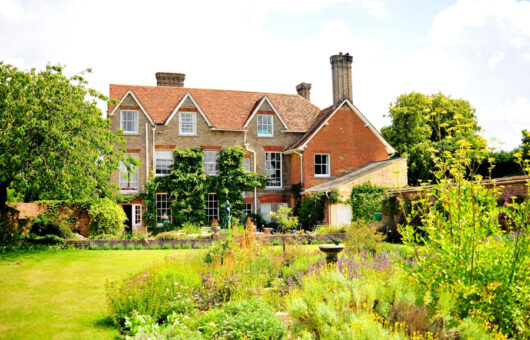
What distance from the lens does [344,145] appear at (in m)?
30.3

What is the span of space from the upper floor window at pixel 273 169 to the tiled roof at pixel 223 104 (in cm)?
261

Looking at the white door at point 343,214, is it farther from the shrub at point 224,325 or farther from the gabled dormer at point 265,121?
the shrub at point 224,325

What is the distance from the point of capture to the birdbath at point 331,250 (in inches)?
359

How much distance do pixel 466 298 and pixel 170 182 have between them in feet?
77.5

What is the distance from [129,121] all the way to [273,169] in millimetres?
10527

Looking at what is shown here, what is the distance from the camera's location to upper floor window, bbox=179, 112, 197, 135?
29016mm

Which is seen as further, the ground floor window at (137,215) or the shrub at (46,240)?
the ground floor window at (137,215)

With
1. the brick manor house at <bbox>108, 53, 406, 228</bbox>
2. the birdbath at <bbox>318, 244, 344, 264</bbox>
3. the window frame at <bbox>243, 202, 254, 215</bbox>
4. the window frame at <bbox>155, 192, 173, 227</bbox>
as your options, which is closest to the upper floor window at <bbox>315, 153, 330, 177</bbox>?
the brick manor house at <bbox>108, 53, 406, 228</bbox>

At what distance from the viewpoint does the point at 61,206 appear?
21141 mm

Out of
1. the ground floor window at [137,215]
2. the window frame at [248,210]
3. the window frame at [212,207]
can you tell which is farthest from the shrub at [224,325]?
the window frame at [248,210]

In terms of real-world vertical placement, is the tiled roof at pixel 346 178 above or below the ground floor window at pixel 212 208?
above

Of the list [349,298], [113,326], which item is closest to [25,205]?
[113,326]

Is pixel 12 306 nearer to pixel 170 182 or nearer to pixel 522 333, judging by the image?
pixel 522 333

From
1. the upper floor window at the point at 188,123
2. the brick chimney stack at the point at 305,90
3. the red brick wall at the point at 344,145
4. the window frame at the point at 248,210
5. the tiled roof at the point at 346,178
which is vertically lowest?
the window frame at the point at 248,210
